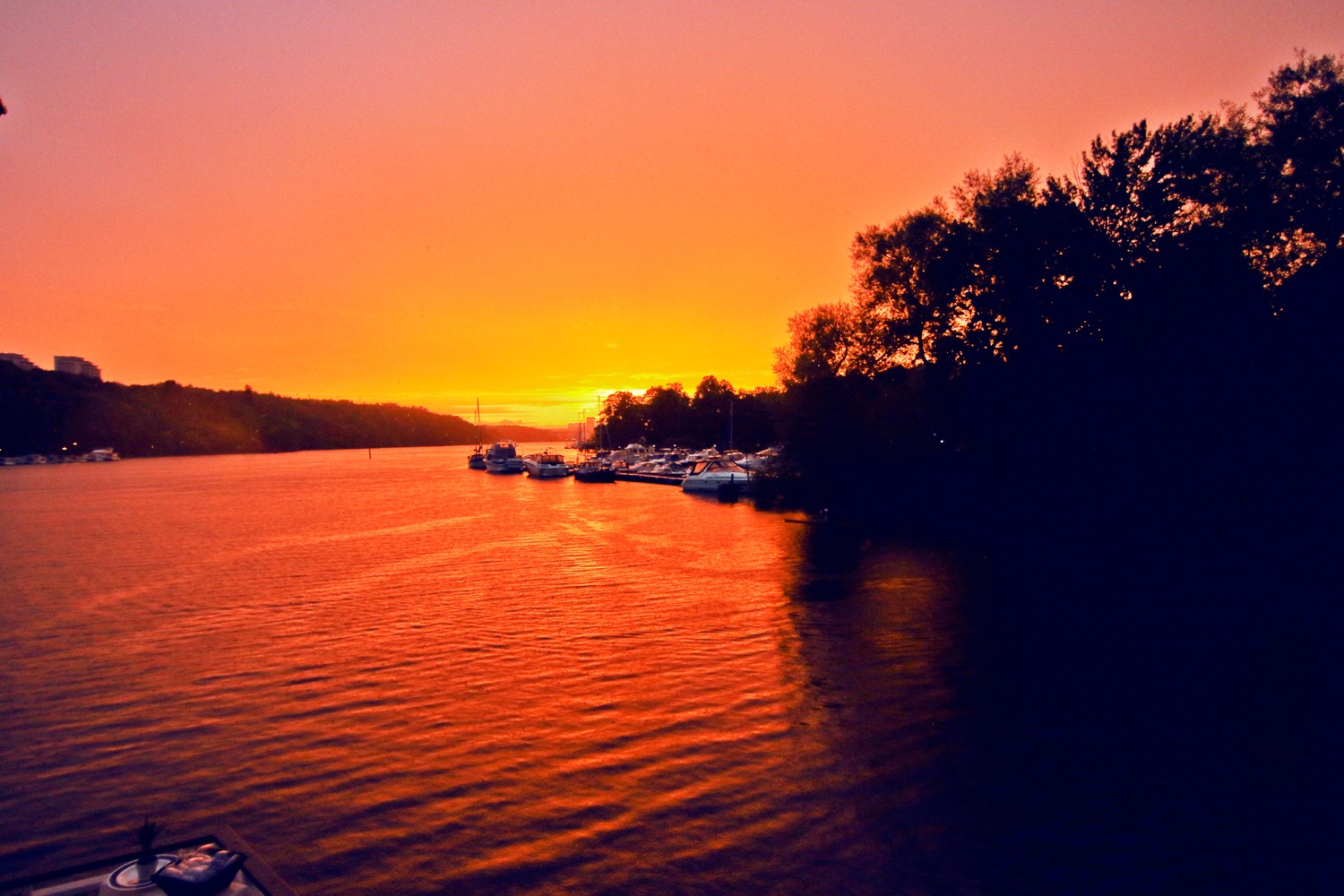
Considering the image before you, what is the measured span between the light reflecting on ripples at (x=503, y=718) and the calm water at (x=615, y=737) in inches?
2.8

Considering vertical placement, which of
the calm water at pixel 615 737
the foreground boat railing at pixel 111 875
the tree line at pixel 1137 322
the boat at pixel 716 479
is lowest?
the calm water at pixel 615 737

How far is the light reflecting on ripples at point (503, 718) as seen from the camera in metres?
9.86

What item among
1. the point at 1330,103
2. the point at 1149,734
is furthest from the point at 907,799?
the point at 1330,103

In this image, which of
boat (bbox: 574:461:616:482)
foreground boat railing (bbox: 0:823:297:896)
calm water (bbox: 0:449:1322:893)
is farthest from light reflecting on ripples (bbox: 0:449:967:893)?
boat (bbox: 574:461:616:482)

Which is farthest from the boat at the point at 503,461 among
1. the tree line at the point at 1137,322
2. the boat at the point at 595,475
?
the tree line at the point at 1137,322

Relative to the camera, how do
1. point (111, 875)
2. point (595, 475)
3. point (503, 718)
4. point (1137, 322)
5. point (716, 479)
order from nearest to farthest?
point (111, 875) < point (503, 718) < point (1137, 322) < point (716, 479) < point (595, 475)

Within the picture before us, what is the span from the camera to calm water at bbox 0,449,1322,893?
9688 millimetres

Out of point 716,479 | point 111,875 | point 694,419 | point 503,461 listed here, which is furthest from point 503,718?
point 694,419

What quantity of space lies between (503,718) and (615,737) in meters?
2.44

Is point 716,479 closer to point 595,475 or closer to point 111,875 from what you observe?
point 595,475

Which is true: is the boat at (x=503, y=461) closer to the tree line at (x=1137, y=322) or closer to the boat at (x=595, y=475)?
the boat at (x=595, y=475)

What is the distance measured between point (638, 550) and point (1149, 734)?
26.8 metres

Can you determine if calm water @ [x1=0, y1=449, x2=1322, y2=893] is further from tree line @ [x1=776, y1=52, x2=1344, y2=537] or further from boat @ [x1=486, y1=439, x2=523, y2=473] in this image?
boat @ [x1=486, y1=439, x2=523, y2=473]

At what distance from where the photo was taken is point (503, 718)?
1490 centimetres
